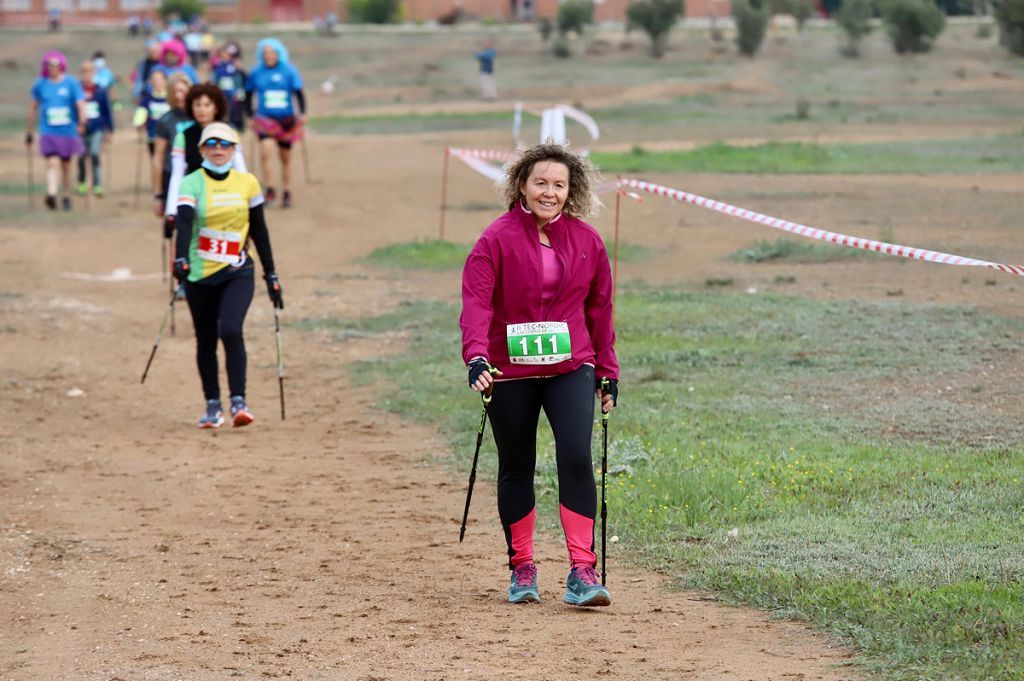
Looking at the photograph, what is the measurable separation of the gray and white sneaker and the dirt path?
0.14 m

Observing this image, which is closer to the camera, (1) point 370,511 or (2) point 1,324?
(1) point 370,511

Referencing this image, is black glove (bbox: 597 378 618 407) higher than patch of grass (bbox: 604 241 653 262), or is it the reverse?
black glove (bbox: 597 378 618 407)

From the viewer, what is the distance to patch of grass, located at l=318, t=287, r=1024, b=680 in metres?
6.65

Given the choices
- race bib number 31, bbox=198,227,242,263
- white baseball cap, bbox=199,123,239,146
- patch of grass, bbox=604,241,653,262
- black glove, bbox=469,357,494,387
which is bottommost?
patch of grass, bbox=604,241,653,262

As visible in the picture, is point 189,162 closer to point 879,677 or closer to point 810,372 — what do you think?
point 810,372

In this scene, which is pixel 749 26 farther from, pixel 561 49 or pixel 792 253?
pixel 792 253

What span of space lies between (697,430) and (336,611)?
3.66 meters

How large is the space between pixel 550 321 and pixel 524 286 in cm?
18

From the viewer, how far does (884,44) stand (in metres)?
64.4

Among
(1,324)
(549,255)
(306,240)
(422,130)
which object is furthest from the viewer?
(422,130)

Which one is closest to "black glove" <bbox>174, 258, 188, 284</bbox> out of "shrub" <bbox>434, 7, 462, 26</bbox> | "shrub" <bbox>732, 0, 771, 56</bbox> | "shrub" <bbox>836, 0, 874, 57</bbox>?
"shrub" <bbox>836, 0, 874, 57</bbox>

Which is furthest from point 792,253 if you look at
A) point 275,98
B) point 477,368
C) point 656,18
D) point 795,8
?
point 795,8

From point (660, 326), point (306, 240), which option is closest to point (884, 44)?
point (306, 240)

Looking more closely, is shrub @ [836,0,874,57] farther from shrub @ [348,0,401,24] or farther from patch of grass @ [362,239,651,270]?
patch of grass @ [362,239,651,270]
